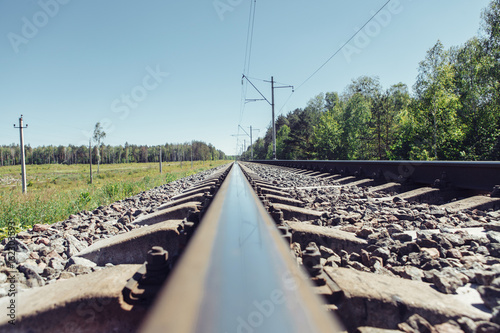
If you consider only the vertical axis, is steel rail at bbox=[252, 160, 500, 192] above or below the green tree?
below

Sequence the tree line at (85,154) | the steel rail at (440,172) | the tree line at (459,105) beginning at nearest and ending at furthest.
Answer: the steel rail at (440,172)
the tree line at (459,105)
the tree line at (85,154)

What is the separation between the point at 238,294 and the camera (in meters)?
0.63

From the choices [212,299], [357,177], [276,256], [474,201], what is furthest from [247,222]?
[357,177]

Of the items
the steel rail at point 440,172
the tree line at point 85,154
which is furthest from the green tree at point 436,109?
the tree line at point 85,154

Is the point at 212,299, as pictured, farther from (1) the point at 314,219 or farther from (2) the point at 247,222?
(1) the point at 314,219

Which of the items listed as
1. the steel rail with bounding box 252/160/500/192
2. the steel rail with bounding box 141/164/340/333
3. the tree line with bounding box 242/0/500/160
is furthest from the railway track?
the tree line with bounding box 242/0/500/160

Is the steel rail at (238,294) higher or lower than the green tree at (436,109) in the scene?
lower

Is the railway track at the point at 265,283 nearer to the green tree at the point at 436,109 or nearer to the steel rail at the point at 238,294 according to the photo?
the steel rail at the point at 238,294

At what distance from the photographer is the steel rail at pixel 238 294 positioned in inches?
20.8

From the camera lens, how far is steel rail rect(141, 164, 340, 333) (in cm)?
53

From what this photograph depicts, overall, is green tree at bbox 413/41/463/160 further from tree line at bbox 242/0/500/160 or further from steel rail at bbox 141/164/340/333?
steel rail at bbox 141/164/340/333

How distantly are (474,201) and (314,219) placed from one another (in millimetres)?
1684

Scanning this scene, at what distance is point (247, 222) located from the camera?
1.30 m

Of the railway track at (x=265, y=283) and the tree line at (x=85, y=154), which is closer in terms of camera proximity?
the railway track at (x=265, y=283)
